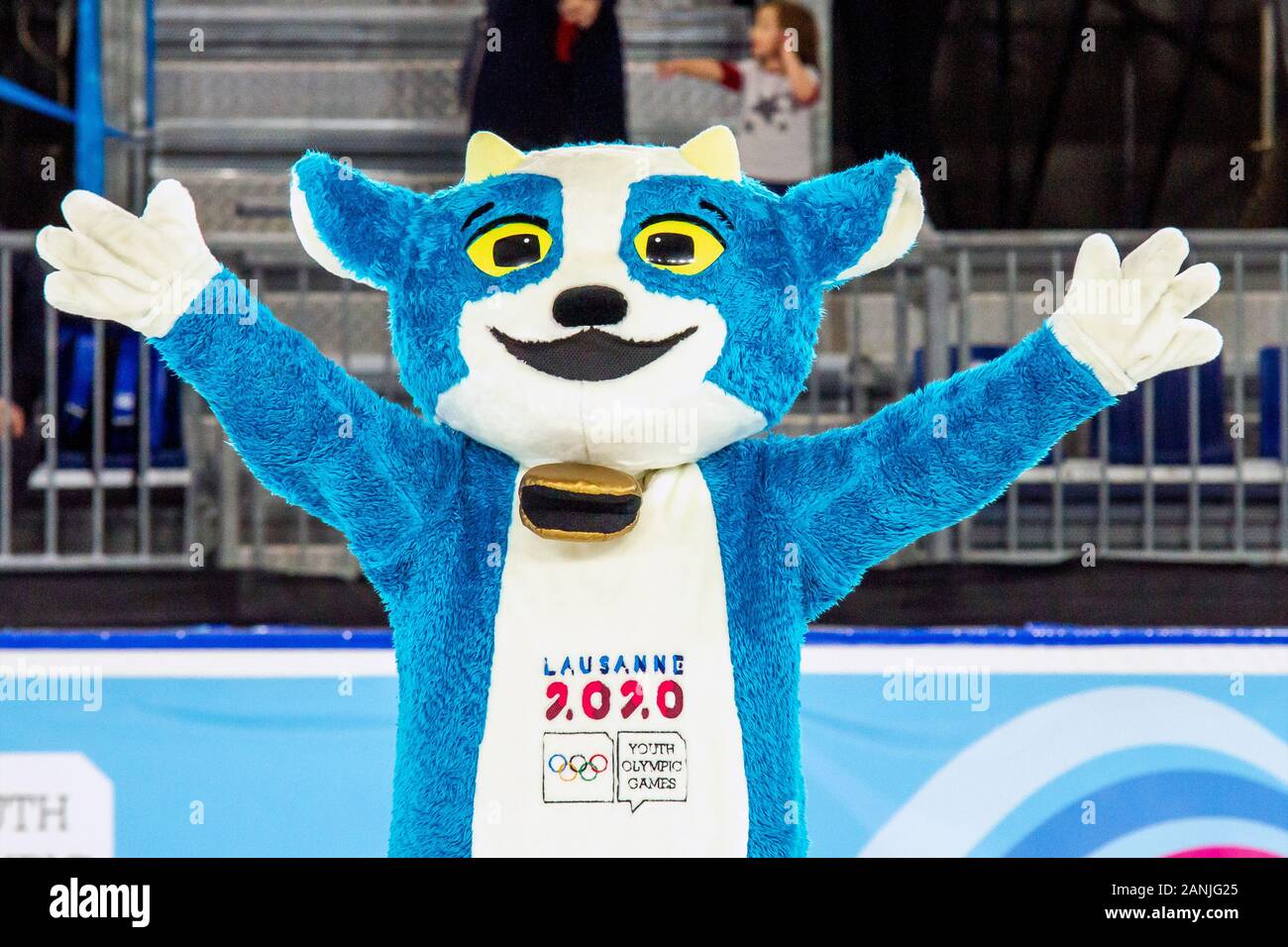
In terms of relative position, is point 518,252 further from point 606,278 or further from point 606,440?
point 606,440

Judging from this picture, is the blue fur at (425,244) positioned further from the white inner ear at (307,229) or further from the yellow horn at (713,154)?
the yellow horn at (713,154)

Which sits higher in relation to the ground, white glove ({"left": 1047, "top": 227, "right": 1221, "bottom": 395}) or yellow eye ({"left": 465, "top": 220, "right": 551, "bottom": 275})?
yellow eye ({"left": 465, "top": 220, "right": 551, "bottom": 275})

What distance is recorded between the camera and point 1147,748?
299 centimetres

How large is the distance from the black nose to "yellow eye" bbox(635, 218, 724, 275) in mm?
96

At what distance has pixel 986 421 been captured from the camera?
6.82 feet

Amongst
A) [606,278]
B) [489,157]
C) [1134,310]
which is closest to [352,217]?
[489,157]

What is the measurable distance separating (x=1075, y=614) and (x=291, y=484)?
2.25m

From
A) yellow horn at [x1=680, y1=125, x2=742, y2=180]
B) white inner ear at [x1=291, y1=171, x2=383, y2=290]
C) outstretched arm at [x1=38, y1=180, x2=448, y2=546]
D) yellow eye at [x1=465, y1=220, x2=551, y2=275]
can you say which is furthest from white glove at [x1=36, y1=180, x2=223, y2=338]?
yellow horn at [x1=680, y1=125, x2=742, y2=180]

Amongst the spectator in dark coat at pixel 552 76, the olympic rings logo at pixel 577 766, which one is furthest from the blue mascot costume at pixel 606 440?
the spectator in dark coat at pixel 552 76

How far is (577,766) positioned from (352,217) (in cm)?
75

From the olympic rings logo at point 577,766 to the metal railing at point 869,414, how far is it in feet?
7.05

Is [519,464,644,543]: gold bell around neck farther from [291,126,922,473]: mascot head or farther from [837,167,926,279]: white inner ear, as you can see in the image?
[837,167,926,279]: white inner ear

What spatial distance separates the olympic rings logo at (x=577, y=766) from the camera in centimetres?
202

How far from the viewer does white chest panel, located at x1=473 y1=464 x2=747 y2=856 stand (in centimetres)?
202
